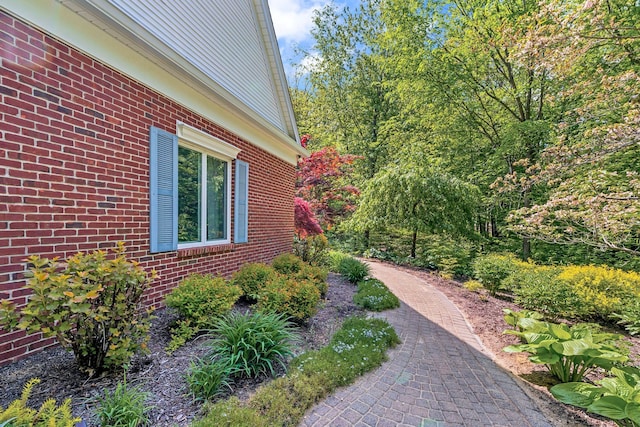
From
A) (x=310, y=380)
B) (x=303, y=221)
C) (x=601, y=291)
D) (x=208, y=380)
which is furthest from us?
(x=303, y=221)

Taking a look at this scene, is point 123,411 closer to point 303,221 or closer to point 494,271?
point 494,271

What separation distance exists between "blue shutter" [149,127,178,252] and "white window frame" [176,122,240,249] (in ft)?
0.82

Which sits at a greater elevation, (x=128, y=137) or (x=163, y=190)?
(x=128, y=137)

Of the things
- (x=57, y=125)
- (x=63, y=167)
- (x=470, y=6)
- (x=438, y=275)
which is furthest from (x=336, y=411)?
(x=470, y=6)

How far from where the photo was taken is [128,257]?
3488 millimetres

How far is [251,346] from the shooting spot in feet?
9.27

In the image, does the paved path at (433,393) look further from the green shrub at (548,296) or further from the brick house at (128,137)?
the brick house at (128,137)

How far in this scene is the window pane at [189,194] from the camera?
437 centimetres

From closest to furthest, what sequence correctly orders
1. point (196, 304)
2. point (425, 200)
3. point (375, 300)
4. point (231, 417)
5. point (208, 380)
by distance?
1. point (231, 417)
2. point (208, 380)
3. point (196, 304)
4. point (375, 300)
5. point (425, 200)

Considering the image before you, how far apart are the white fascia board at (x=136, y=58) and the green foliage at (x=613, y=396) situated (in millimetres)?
5735

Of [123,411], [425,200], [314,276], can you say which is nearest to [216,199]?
[314,276]

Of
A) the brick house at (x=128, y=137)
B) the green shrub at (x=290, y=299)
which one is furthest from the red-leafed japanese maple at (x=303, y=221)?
the green shrub at (x=290, y=299)

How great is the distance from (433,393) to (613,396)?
1371 mm

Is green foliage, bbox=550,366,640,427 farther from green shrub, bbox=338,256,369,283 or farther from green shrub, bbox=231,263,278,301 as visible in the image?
green shrub, bbox=338,256,369,283
